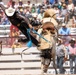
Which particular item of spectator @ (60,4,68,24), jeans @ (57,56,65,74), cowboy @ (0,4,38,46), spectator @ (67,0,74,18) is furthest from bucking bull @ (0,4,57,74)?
spectator @ (67,0,74,18)

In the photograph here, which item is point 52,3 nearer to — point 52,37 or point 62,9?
point 62,9

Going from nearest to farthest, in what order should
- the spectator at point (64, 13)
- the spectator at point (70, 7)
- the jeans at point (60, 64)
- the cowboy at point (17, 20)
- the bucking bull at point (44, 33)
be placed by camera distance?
the cowboy at point (17, 20), the bucking bull at point (44, 33), the jeans at point (60, 64), the spectator at point (64, 13), the spectator at point (70, 7)

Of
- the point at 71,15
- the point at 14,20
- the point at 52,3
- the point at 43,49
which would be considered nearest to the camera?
the point at 14,20

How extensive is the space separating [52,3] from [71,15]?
172 cm

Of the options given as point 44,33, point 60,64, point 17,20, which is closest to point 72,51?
point 60,64

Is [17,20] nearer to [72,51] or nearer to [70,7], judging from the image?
[72,51]

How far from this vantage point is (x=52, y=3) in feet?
58.5

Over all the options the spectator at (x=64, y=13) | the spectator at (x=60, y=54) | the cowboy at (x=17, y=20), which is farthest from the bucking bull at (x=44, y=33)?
the spectator at (x=64, y=13)

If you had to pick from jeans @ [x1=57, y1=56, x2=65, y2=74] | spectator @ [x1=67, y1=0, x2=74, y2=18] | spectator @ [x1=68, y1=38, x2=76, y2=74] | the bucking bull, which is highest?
spectator @ [x1=67, y1=0, x2=74, y2=18]

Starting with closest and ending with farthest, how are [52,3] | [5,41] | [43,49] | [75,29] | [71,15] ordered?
[43,49] → [5,41] → [75,29] → [71,15] → [52,3]

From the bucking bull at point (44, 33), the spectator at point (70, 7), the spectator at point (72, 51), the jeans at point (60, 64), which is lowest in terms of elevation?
the jeans at point (60, 64)

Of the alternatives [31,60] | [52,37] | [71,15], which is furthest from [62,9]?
[52,37]

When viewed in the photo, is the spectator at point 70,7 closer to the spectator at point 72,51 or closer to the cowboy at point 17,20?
the spectator at point 72,51

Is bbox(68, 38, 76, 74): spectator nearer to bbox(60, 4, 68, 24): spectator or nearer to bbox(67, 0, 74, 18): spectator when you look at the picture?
bbox(60, 4, 68, 24): spectator
